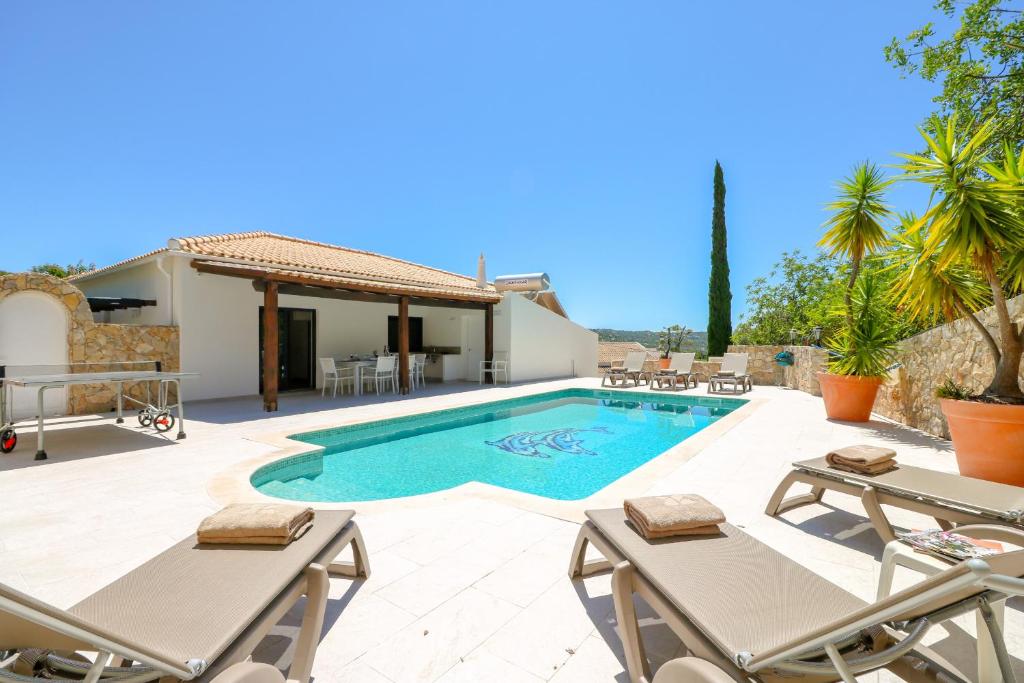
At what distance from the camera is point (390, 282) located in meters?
12.1

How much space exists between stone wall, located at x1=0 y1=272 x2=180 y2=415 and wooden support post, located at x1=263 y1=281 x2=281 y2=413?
2573 millimetres

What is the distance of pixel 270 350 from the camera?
9109mm

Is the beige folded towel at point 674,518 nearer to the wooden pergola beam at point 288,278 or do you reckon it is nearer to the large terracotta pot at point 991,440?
the large terracotta pot at point 991,440

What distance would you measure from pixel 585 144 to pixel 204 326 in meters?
13.6

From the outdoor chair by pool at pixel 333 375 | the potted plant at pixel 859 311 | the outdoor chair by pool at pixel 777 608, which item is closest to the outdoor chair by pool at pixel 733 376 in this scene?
the potted plant at pixel 859 311

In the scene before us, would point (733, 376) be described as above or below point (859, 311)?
below

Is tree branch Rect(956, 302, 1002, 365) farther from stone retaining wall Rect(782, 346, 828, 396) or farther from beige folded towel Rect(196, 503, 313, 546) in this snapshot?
beige folded towel Rect(196, 503, 313, 546)

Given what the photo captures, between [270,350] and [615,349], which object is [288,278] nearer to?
[270,350]

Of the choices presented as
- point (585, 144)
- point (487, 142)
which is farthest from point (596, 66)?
point (487, 142)

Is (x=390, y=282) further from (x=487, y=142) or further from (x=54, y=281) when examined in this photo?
(x=487, y=142)

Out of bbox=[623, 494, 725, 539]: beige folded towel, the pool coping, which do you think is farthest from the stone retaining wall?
bbox=[623, 494, 725, 539]: beige folded towel

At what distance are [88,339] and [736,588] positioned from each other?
11424mm

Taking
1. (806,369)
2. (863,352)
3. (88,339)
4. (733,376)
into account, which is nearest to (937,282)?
(863,352)

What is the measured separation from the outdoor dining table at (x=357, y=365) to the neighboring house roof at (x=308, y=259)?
93.4 inches
